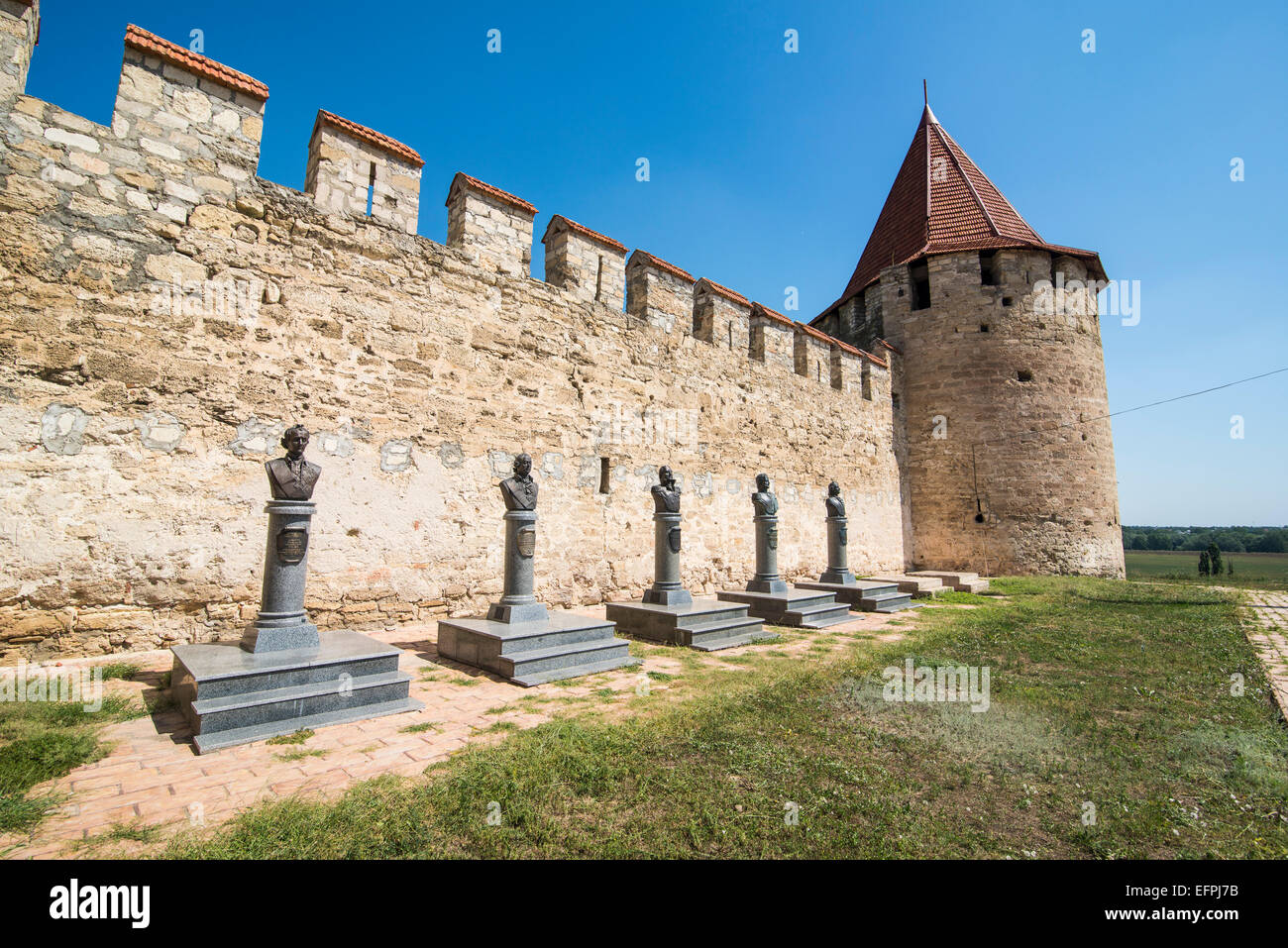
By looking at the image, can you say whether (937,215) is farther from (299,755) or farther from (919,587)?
(299,755)

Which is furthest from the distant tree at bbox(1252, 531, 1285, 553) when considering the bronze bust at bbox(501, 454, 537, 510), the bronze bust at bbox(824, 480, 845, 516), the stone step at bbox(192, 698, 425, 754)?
the stone step at bbox(192, 698, 425, 754)

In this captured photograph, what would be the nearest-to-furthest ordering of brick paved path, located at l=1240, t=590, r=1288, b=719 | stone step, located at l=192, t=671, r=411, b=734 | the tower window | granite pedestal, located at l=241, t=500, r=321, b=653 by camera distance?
stone step, located at l=192, t=671, r=411, b=734 → granite pedestal, located at l=241, t=500, r=321, b=653 → brick paved path, located at l=1240, t=590, r=1288, b=719 → the tower window

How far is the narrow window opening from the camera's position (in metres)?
15.3

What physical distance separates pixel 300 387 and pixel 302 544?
2.38 meters

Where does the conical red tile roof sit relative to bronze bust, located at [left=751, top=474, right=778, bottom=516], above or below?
above

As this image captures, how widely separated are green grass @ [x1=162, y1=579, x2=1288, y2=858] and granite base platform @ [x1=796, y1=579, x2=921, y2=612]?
4.51 meters

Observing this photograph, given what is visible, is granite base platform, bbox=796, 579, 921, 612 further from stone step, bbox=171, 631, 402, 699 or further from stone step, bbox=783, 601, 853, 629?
stone step, bbox=171, 631, 402, 699

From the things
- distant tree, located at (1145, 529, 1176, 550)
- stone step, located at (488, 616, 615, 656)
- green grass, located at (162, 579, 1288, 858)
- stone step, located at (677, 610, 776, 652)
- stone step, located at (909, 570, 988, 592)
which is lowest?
green grass, located at (162, 579, 1288, 858)

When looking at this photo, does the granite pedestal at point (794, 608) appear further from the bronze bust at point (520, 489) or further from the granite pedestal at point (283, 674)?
the granite pedestal at point (283, 674)

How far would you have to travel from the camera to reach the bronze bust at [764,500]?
28.1 ft

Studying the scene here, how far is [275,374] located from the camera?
592cm

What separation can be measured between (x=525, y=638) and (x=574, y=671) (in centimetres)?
51

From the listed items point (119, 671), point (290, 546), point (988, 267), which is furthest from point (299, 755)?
point (988, 267)
